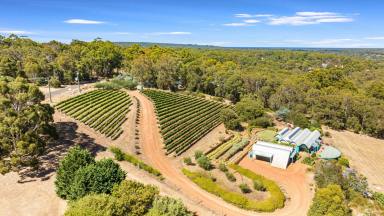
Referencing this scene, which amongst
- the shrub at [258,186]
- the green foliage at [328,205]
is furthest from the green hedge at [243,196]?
the green foliage at [328,205]

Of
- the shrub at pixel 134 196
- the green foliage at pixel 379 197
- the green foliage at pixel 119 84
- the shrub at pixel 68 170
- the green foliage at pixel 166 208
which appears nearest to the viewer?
the green foliage at pixel 166 208

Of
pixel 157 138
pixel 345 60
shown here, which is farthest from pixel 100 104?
pixel 345 60

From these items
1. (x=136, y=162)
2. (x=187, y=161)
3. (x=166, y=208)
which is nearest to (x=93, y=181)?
(x=166, y=208)

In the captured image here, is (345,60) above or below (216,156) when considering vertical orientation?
above

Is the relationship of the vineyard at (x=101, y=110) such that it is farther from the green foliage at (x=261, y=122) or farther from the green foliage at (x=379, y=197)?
the green foliage at (x=379, y=197)

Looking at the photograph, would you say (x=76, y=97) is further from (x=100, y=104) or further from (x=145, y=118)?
(x=145, y=118)
